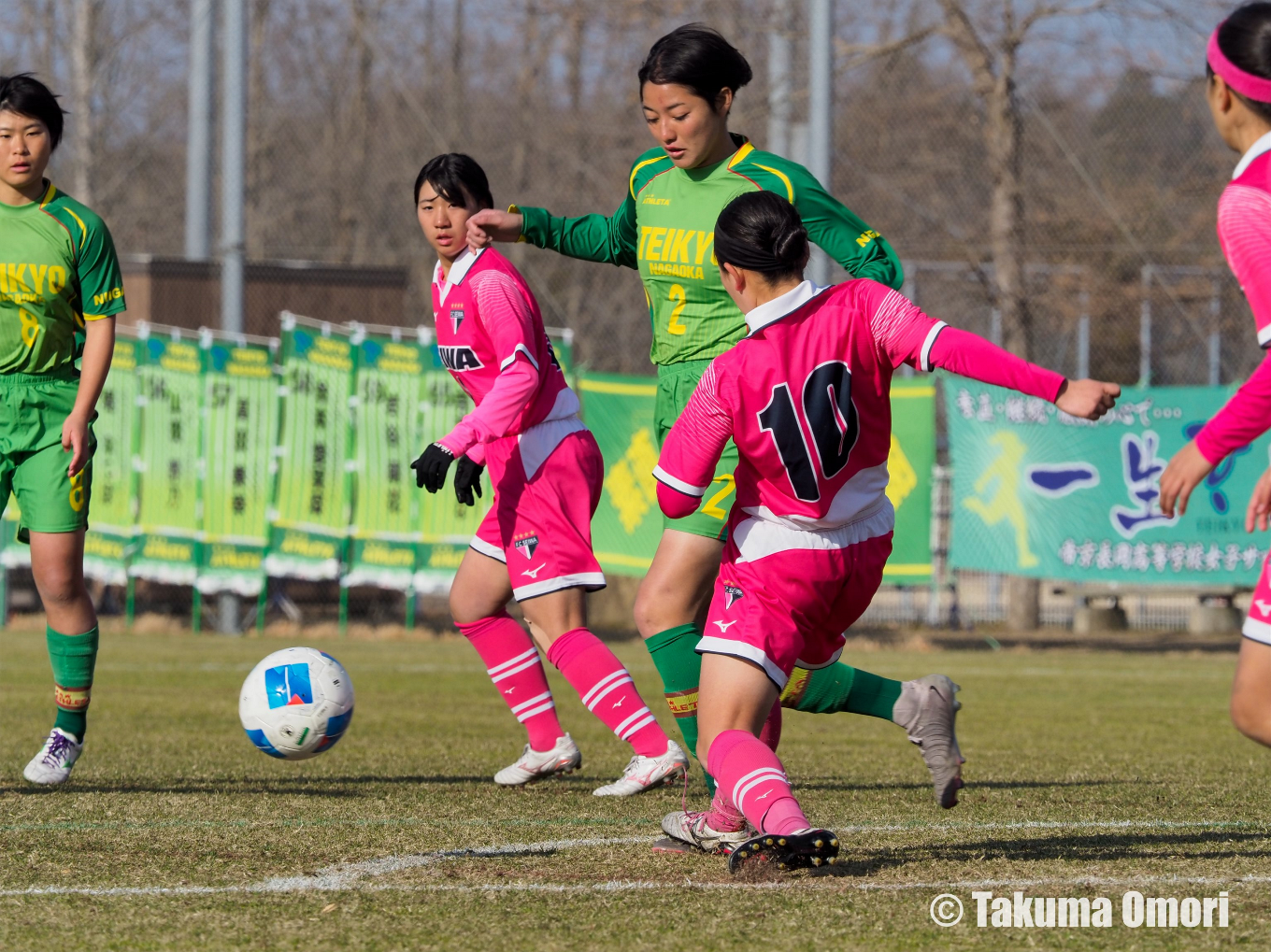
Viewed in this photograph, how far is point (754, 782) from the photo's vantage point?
3613mm

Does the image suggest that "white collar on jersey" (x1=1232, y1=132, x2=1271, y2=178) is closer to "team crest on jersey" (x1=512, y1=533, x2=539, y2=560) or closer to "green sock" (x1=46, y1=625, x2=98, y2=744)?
"team crest on jersey" (x1=512, y1=533, x2=539, y2=560)

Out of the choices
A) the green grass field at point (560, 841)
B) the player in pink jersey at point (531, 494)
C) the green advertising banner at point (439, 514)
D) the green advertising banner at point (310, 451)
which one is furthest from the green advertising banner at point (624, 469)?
the player in pink jersey at point (531, 494)

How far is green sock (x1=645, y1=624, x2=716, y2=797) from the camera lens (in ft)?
15.0

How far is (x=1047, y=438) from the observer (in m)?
13.2

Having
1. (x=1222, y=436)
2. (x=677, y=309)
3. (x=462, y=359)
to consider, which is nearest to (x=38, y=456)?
(x=462, y=359)

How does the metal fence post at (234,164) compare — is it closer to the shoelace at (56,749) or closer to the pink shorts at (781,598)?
the shoelace at (56,749)

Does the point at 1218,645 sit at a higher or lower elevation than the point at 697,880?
lower

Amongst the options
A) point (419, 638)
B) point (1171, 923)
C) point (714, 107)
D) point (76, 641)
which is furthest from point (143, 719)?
point (419, 638)

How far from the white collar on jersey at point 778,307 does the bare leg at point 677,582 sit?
3.07 feet

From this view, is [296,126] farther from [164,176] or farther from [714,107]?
[714,107]

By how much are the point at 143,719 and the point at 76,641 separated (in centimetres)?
251

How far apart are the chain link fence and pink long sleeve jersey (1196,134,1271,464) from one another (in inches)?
→ 498

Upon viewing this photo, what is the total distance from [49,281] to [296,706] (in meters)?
1.59

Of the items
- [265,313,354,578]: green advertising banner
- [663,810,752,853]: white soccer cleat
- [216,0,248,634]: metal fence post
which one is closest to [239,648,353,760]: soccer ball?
[663,810,752,853]: white soccer cleat
